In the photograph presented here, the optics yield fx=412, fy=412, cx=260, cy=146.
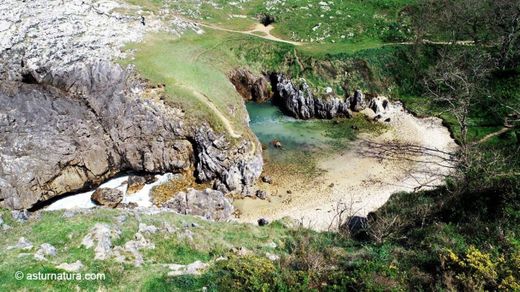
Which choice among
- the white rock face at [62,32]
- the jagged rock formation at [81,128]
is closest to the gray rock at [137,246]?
the jagged rock formation at [81,128]

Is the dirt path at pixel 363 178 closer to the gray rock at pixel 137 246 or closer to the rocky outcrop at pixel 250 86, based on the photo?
the gray rock at pixel 137 246

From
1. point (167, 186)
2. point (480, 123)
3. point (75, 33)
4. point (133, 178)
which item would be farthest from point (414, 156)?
point (75, 33)

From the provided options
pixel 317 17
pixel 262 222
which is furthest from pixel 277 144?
pixel 317 17

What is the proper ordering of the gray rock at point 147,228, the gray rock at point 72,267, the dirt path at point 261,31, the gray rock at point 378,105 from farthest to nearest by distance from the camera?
the dirt path at point 261,31, the gray rock at point 378,105, the gray rock at point 147,228, the gray rock at point 72,267

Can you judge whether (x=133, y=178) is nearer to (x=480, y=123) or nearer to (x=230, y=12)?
(x=230, y=12)

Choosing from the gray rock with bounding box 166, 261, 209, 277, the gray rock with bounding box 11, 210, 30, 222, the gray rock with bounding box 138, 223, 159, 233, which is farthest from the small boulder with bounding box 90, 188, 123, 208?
the gray rock with bounding box 166, 261, 209, 277

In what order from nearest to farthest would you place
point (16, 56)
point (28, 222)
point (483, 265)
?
1. point (483, 265)
2. point (28, 222)
3. point (16, 56)

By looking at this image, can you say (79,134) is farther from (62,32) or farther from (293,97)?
(293,97)
